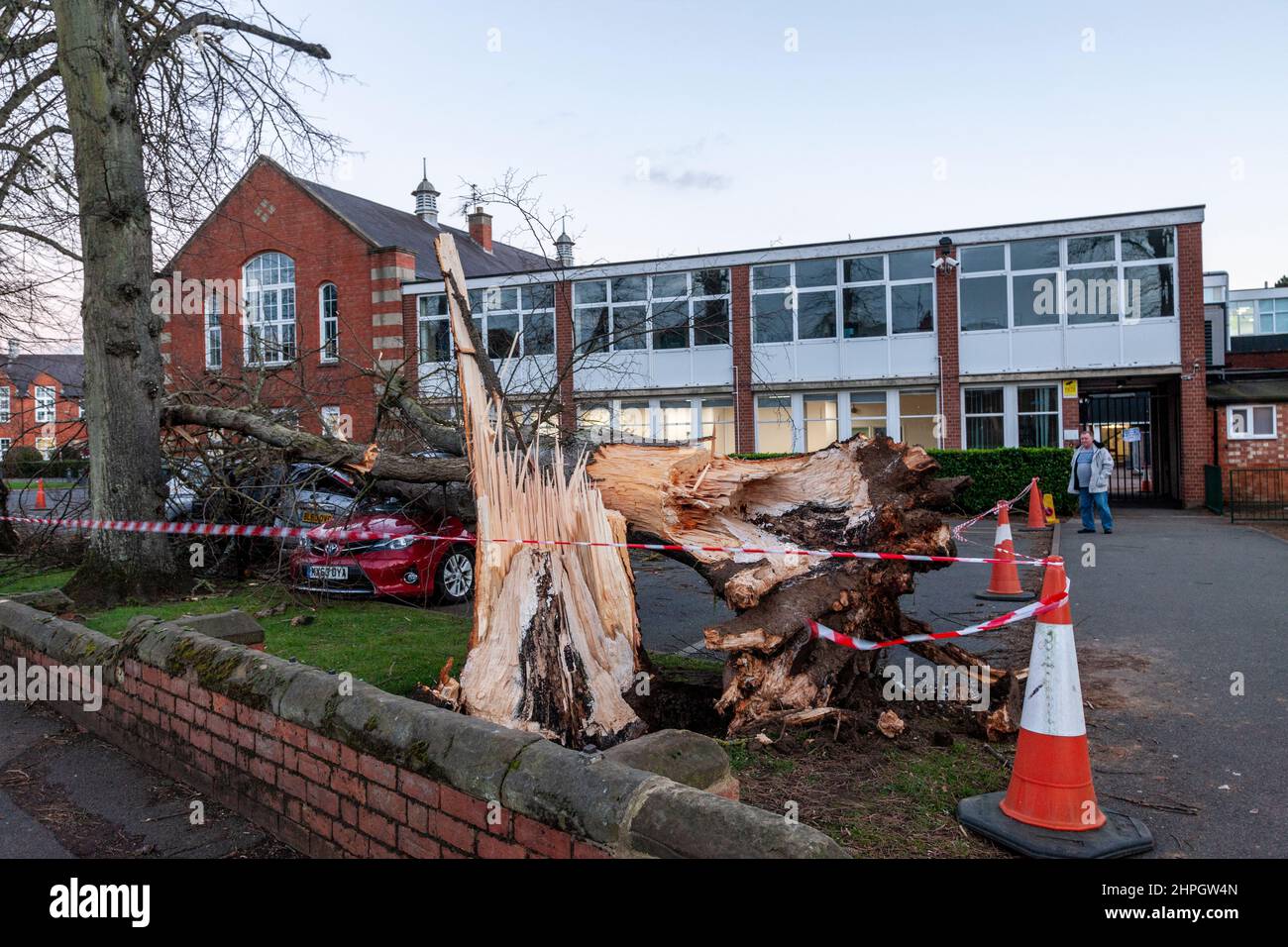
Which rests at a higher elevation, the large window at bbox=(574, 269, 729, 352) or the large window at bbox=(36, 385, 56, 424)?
the large window at bbox=(574, 269, 729, 352)

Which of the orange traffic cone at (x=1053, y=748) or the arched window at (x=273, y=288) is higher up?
the arched window at (x=273, y=288)

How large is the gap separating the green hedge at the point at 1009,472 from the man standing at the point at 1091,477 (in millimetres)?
3532

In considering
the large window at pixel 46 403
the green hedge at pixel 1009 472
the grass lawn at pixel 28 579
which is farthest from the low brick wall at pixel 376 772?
the green hedge at pixel 1009 472

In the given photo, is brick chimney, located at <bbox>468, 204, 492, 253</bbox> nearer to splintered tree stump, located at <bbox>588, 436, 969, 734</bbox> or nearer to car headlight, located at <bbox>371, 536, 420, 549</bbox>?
car headlight, located at <bbox>371, 536, 420, 549</bbox>

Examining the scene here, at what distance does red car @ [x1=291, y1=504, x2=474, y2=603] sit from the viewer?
9.13m

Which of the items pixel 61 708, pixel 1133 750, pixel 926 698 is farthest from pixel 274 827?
pixel 1133 750

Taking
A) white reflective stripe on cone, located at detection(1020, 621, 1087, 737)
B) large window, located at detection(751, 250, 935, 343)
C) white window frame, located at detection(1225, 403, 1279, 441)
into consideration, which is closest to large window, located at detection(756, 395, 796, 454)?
large window, located at detection(751, 250, 935, 343)

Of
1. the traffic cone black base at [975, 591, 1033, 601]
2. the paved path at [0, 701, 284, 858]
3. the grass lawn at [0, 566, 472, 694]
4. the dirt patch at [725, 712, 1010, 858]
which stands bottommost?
the paved path at [0, 701, 284, 858]

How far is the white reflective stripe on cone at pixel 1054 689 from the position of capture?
12.4 feet

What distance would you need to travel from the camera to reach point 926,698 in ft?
17.9

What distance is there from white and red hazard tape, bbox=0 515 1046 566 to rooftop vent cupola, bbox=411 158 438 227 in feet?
89.2

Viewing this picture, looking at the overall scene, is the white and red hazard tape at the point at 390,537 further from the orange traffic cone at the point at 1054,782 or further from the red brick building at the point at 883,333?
the red brick building at the point at 883,333
